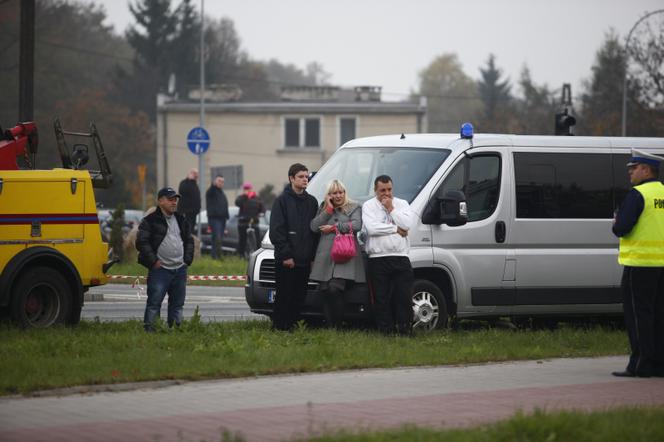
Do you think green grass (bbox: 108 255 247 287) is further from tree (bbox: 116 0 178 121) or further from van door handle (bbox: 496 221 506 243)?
tree (bbox: 116 0 178 121)

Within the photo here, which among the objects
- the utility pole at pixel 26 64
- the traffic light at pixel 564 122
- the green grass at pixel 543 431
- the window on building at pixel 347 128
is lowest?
the green grass at pixel 543 431

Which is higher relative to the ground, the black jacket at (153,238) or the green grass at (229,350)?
the black jacket at (153,238)

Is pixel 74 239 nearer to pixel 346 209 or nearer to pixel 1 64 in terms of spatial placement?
pixel 346 209

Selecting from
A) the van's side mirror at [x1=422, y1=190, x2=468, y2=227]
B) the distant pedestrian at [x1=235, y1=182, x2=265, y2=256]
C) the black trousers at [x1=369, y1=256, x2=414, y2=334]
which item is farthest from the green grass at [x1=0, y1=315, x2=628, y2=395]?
the distant pedestrian at [x1=235, y1=182, x2=265, y2=256]

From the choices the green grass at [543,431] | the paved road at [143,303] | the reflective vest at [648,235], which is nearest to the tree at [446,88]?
the paved road at [143,303]

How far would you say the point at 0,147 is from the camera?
1447 centimetres

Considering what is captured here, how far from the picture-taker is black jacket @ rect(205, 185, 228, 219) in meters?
29.3

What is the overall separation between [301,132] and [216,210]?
39251mm

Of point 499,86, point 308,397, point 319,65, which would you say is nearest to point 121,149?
point 499,86

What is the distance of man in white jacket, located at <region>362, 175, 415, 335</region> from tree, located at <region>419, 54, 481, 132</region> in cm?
13059

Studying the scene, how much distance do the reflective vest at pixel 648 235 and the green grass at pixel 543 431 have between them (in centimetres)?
297

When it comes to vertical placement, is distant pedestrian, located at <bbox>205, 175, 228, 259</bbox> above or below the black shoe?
above

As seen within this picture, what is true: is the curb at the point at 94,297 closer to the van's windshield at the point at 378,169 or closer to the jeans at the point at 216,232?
the van's windshield at the point at 378,169

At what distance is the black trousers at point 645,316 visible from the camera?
442 inches
